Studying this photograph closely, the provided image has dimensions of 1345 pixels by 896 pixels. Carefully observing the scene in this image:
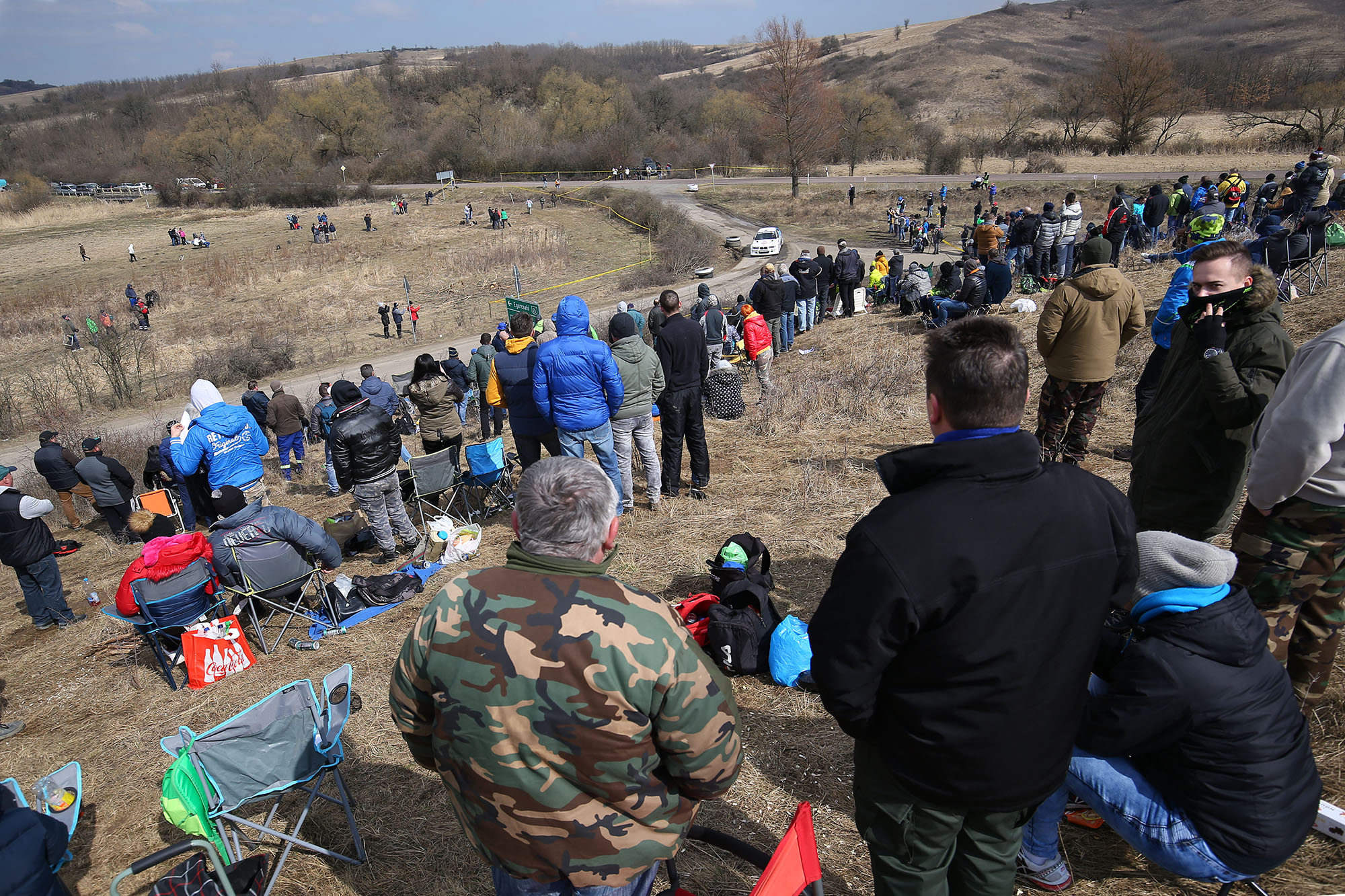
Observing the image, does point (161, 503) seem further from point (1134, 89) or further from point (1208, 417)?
point (1134, 89)

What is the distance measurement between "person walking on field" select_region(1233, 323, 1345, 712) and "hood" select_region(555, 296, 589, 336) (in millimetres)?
4156

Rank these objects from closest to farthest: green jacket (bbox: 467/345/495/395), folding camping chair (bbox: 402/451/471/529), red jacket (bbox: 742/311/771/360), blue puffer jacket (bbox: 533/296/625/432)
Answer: blue puffer jacket (bbox: 533/296/625/432) → folding camping chair (bbox: 402/451/471/529) → red jacket (bbox: 742/311/771/360) → green jacket (bbox: 467/345/495/395)

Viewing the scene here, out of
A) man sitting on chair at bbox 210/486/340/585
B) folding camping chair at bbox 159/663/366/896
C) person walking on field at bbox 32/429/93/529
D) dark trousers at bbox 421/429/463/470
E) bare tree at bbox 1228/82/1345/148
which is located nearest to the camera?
folding camping chair at bbox 159/663/366/896

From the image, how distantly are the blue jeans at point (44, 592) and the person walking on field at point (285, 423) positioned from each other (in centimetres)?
435

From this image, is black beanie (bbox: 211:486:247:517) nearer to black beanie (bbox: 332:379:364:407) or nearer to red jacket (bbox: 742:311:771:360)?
black beanie (bbox: 332:379:364:407)

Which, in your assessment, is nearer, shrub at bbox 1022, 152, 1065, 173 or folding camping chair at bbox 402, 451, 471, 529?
folding camping chair at bbox 402, 451, 471, 529

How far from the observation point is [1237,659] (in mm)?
1958

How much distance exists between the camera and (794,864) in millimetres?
1840

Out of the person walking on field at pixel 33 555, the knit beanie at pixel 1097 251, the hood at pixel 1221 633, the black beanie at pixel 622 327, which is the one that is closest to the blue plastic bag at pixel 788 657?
the hood at pixel 1221 633

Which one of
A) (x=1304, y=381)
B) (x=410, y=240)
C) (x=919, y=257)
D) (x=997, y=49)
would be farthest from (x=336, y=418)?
(x=997, y=49)

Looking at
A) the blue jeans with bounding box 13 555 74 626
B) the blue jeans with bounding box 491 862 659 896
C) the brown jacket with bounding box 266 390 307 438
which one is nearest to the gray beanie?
the blue jeans with bounding box 491 862 659 896

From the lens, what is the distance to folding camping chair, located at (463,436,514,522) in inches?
266

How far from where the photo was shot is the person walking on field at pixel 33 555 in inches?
223

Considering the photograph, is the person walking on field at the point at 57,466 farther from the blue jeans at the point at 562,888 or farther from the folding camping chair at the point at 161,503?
the blue jeans at the point at 562,888
